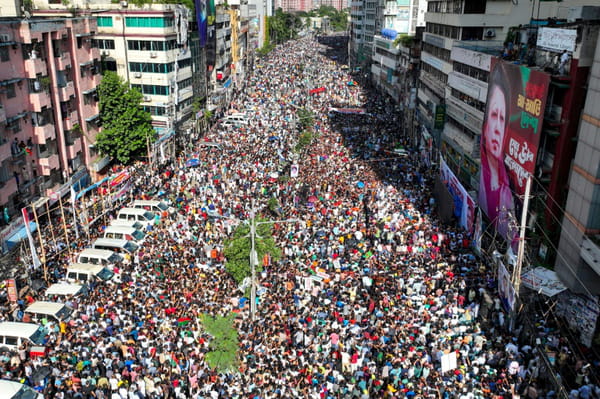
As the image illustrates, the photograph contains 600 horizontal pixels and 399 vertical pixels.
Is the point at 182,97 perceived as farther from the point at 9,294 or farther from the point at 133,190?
the point at 9,294

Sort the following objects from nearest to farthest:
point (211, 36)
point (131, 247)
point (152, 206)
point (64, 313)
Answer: point (64, 313) → point (131, 247) → point (152, 206) → point (211, 36)

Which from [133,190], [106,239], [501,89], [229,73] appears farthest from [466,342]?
[229,73]

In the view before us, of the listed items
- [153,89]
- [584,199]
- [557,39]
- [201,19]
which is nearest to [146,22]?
[153,89]

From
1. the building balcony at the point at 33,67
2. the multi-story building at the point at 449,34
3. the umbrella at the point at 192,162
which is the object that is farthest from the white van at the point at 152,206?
the multi-story building at the point at 449,34

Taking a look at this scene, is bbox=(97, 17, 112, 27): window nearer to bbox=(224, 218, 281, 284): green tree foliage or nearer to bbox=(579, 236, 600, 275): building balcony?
bbox=(224, 218, 281, 284): green tree foliage

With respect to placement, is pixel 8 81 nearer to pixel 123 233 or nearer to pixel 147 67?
pixel 123 233
